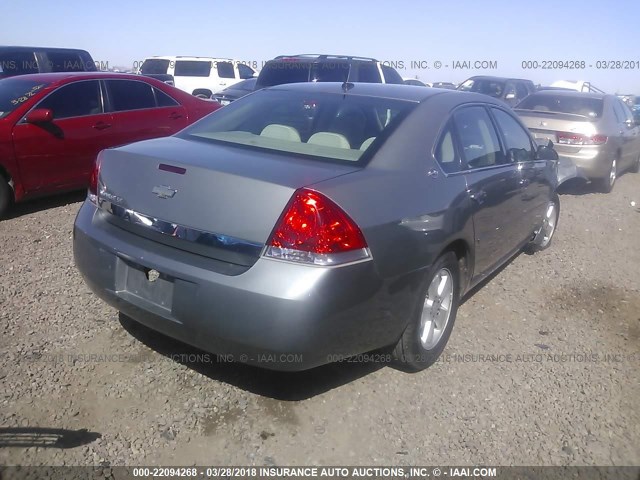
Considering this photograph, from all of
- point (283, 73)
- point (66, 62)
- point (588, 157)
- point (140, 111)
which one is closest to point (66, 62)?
point (66, 62)

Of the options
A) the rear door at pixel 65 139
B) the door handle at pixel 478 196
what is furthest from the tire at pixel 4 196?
the door handle at pixel 478 196

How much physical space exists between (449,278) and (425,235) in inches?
23.3

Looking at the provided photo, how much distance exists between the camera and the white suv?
61.1 ft

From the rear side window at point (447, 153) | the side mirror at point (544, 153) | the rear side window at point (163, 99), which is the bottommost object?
the side mirror at point (544, 153)

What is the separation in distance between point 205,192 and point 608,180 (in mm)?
8089

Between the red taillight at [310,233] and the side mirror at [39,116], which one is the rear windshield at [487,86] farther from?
the red taillight at [310,233]

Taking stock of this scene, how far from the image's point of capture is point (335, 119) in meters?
3.58

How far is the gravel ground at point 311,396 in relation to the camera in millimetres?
2682

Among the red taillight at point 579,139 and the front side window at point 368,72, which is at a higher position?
the front side window at point 368,72

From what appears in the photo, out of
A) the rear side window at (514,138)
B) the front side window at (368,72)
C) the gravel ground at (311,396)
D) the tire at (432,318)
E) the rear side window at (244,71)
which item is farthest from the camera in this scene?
the rear side window at (244,71)

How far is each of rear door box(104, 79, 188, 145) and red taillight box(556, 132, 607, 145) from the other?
531cm

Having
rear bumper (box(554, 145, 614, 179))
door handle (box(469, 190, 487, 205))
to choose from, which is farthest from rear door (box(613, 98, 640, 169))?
door handle (box(469, 190, 487, 205))

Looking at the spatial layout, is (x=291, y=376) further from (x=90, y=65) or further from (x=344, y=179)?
(x=90, y=65)

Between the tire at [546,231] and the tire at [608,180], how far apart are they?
352 centimetres
